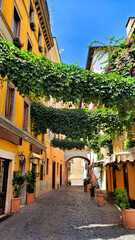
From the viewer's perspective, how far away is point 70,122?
11703mm

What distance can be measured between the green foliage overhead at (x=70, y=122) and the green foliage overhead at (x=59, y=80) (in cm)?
449

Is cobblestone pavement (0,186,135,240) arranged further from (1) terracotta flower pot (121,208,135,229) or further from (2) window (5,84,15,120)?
(2) window (5,84,15,120)

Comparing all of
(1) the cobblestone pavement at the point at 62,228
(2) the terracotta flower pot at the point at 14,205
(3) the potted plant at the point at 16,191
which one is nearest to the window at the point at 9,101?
(3) the potted plant at the point at 16,191

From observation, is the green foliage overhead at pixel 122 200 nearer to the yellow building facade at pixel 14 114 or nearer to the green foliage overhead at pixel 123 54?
the yellow building facade at pixel 14 114

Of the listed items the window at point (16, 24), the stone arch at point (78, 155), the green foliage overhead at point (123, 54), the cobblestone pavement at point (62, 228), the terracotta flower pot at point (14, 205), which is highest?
the window at point (16, 24)

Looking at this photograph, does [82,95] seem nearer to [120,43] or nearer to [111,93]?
[111,93]

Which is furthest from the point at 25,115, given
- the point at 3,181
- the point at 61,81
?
the point at 61,81

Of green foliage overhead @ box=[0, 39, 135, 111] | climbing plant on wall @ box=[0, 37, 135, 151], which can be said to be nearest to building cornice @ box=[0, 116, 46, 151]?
climbing plant on wall @ box=[0, 37, 135, 151]

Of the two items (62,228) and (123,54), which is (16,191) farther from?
(123,54)

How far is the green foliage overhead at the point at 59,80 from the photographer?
17.8 feet

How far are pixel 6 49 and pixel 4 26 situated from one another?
10.2 ft

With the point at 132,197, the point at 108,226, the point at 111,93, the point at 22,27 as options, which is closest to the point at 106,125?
the point at 132,197

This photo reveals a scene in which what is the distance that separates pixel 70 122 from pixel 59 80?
596 cm

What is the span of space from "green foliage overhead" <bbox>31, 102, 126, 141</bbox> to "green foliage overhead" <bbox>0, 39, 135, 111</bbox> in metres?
4.49
